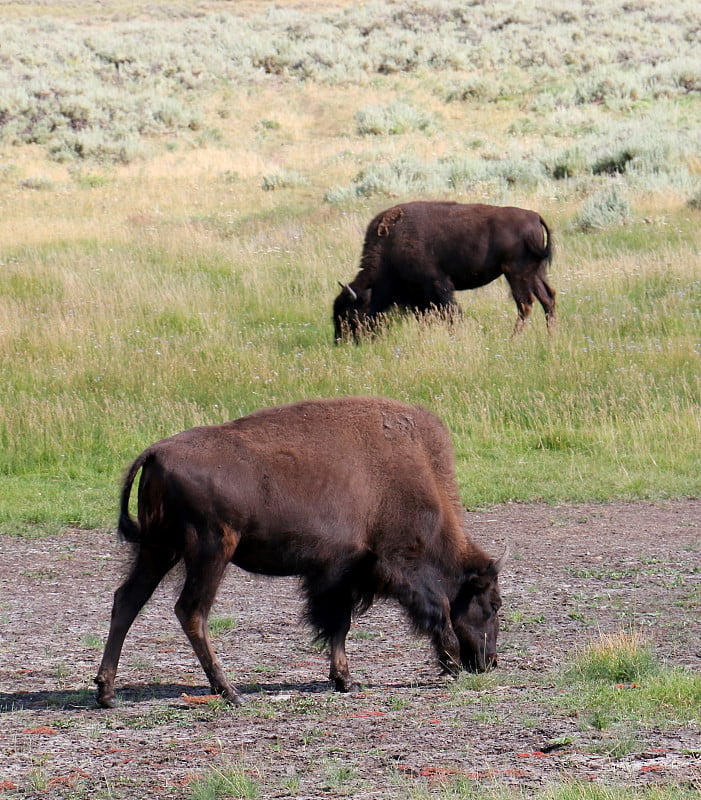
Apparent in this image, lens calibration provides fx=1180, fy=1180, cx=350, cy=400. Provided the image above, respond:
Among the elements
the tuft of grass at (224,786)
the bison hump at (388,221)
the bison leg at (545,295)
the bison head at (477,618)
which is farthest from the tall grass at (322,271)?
the tuft of grass at (224,786)

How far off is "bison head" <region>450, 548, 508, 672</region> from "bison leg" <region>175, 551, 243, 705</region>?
1.21 m

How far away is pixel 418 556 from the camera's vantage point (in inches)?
218

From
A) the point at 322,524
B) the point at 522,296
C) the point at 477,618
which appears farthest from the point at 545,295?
the point at 322,524

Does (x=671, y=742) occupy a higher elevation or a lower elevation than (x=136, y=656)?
higher

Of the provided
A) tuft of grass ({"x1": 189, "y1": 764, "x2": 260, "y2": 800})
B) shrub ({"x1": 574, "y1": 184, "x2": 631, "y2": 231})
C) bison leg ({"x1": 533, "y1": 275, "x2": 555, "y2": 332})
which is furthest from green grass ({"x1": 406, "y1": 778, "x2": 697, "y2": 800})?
shrub ({"x1": 574, "y1": 184, "x2": 631, "y2": 231})

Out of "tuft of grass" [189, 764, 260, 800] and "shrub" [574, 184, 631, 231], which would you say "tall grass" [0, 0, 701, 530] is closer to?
"shrub" [574, 184, 631, 231]

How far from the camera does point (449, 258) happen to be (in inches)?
593

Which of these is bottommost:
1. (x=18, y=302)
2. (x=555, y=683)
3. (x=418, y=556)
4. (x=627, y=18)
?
(x=18, y=302)

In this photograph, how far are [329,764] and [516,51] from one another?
41.3 m

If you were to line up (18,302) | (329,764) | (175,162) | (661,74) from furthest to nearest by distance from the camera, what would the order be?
(661,74) < (175,162) < (18,302) < (329,764)

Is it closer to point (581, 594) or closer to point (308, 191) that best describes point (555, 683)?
point (581, 594)

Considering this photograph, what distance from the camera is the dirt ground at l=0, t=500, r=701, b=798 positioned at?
4.17m

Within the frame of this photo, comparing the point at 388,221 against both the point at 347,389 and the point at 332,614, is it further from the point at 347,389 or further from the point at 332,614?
the point at 332,614

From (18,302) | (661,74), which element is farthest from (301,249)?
(661,74)
